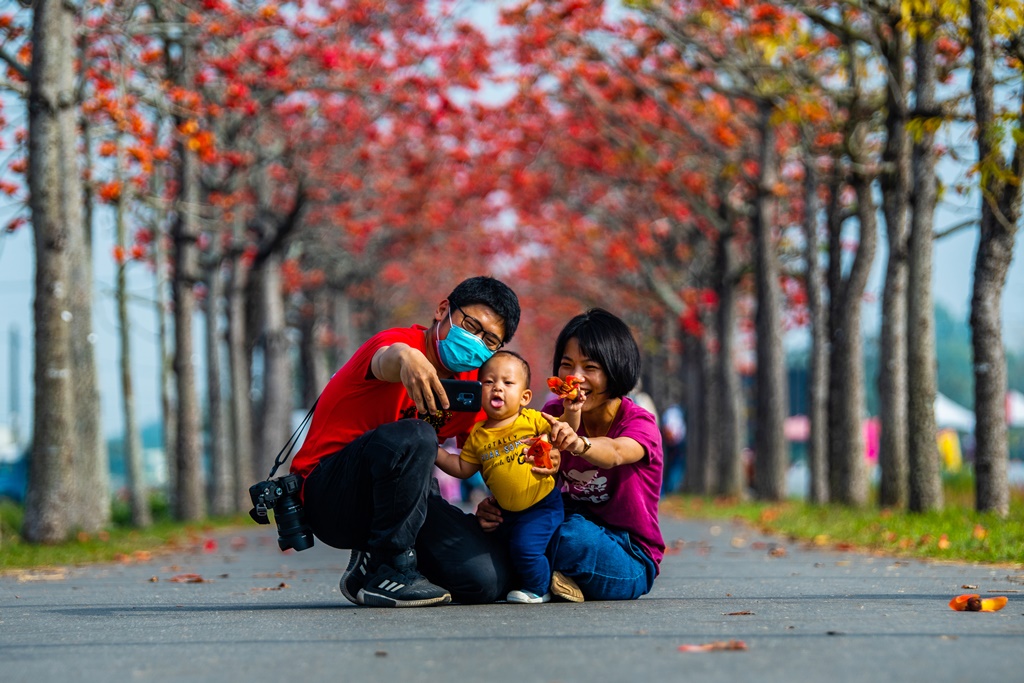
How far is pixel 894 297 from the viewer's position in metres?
15.1

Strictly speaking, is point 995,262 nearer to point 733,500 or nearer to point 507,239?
point 733,500

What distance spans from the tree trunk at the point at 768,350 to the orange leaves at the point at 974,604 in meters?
15.2

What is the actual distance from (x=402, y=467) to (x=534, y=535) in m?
0.64

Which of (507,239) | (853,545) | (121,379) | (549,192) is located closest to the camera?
(853,545)

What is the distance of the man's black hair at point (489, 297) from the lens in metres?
5.78

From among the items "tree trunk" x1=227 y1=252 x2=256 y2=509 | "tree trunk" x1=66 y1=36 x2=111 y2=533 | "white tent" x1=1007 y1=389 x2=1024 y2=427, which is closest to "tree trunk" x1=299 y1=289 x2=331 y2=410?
"tree trunk" x1=227 y1=252 x2=256 y2=509

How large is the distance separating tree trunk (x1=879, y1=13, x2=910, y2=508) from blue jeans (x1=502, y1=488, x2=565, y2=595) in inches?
381

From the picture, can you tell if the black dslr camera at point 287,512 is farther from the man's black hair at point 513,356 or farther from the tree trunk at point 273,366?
the tree trunk at point 273,366

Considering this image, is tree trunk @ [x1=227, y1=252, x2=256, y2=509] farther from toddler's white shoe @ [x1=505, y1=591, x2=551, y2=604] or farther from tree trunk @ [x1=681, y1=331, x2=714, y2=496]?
toddler's white shoe @ [x1=505, y1=591, x2=551, y2=604]

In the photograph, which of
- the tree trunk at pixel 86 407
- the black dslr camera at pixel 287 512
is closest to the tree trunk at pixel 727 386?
the tree trunk at pixel 86 407

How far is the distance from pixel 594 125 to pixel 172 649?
21.0 meters

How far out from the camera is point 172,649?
4.72 meters

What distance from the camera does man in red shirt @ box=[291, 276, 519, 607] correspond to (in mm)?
5656

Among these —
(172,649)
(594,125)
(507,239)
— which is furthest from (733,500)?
(172,649)
